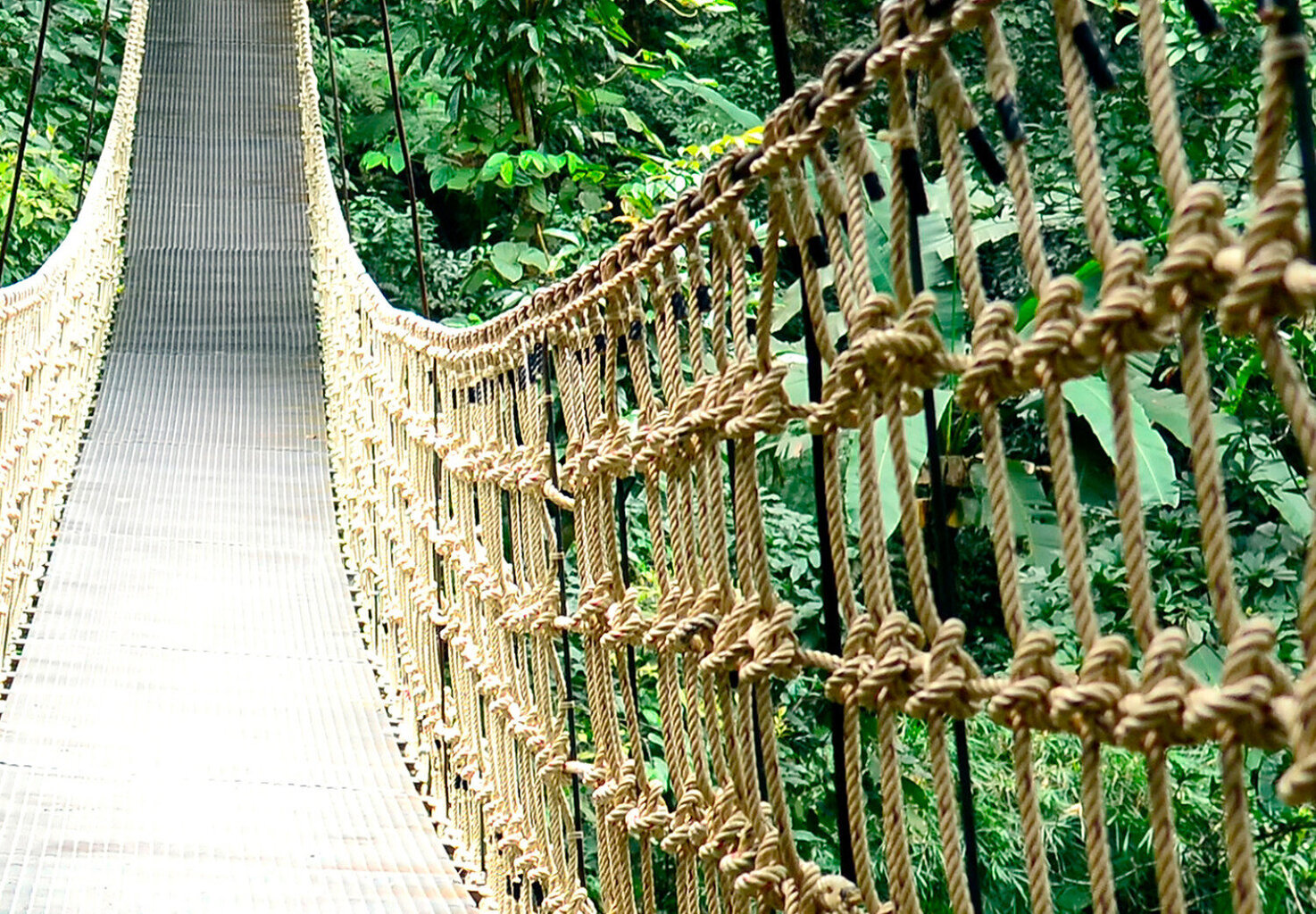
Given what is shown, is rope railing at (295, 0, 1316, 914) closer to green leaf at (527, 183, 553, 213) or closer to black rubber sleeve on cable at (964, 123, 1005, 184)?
black rubber sleeve on cable at (964, 123, 1005, 184)

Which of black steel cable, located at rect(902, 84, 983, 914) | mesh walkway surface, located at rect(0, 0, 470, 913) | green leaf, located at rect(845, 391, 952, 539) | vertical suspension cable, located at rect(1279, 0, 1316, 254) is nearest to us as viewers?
vertical suspension cable, located at rect(1279, 0, 1316, 254)

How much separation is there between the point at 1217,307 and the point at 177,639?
2131 mm

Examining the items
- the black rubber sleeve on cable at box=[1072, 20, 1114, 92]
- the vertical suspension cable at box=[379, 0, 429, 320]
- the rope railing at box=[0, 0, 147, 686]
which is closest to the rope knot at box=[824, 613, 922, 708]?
the black rubber sleeve on cable at box=[1072, 20, 1114, 92]

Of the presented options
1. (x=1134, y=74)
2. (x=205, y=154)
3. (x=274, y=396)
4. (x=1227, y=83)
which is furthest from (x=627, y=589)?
(x=205, y=154)

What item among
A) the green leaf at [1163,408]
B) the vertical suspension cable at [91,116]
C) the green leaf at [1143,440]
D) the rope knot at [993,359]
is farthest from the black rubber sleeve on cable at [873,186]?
the vertical suspension cable at [91,116]

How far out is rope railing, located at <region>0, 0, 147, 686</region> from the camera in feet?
6.88

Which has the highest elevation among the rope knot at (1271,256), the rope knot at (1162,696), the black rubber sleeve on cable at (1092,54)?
the black rubber sleeve on cable at (1092,54)

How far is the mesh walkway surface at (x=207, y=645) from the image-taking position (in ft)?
5.28

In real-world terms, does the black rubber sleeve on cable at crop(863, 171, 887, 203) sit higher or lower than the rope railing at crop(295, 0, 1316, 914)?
higher

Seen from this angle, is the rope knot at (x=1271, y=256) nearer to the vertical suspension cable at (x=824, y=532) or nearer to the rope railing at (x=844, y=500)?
the rope railing at (x=844, y=500)

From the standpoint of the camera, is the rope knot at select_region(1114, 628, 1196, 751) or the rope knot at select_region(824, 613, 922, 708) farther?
the rope knot at select_region(824, 613, 922, 708)

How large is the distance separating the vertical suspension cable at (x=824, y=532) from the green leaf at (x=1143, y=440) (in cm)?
156

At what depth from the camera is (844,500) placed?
0.88m

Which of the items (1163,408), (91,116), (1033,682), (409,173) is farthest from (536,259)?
(1033,682)
